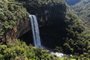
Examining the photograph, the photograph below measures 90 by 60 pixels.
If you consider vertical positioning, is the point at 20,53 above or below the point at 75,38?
above

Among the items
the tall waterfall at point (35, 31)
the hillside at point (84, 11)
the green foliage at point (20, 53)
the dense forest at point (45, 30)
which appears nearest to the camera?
the green foliage at point (20, 53)

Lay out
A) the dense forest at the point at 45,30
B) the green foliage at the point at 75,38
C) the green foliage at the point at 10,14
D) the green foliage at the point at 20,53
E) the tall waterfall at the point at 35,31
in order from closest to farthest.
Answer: the green foliage at the point at 20,53
the dense forest at the point at 45,30
the green foliage at the point at 10,14
the tall waterfall at the point at 35,31
the green foliage at the point at 75,38

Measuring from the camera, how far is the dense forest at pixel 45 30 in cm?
5466

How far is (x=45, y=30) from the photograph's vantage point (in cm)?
7744

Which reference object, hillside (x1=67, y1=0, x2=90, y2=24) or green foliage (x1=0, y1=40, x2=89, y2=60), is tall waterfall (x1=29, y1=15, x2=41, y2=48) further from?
hillside (x1=67, y1=0, x2=90, y2=24)

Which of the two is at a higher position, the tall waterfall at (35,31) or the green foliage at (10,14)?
the green foliage at (10,14)

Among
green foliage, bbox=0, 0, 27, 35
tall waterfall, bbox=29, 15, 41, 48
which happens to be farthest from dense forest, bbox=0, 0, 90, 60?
tall waterfall, bbox=29, 15, 41, 48

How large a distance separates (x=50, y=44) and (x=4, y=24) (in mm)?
21877

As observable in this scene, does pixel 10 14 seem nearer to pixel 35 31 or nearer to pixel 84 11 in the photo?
pixel 35 31

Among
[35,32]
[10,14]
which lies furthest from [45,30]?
[10,14]

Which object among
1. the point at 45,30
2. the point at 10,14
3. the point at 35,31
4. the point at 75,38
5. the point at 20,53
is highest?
the point at 10,14

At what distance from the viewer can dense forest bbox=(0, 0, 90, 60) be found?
5466 centimetres

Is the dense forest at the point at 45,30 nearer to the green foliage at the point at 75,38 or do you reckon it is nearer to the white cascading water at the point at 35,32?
the green foliage at the point at 75,38

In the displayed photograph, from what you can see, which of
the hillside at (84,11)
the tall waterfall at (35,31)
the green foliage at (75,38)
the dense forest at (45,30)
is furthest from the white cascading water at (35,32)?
the hillside at (84,11)
